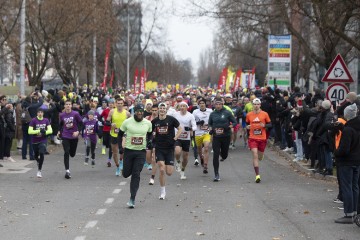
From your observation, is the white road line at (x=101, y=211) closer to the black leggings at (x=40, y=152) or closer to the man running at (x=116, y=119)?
the black leggings at (x=40, y=152)

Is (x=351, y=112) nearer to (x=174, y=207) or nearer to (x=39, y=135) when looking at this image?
(x=174, y=207)

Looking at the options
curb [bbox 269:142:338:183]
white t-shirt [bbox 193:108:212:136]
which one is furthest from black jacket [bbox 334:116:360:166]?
white t-shirt [bbox 193:108:212:136]

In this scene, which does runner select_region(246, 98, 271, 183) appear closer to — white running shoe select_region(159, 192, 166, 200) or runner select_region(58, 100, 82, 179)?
white running shoe select_region(159, 192, 166, 200)

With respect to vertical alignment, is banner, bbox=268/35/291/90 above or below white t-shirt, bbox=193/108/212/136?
above

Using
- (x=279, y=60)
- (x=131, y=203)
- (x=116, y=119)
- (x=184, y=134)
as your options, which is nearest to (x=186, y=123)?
(x=184, y=134)

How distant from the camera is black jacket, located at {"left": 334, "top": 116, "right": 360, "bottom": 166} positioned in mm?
10875

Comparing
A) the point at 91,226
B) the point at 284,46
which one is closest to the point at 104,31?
the point at 284,46

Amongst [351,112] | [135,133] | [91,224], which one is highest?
[351,112]

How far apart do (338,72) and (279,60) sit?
15733mm

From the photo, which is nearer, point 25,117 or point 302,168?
point 302,168

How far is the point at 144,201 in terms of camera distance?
13391 millimetres

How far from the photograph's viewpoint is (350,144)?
10.9 meters

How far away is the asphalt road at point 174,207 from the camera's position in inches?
399

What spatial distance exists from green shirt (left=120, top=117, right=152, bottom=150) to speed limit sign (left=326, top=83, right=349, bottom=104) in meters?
5.49
